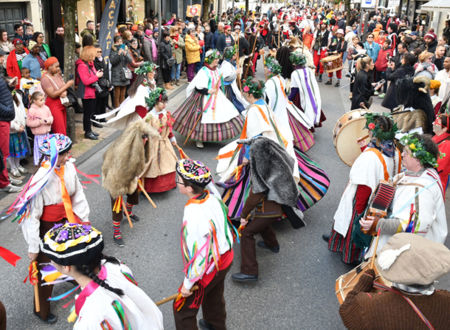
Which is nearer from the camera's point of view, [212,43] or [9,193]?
[9,193]

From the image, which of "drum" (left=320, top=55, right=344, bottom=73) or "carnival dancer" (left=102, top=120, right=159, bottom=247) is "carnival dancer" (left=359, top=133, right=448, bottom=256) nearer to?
"carnival dancer" (left=102, top=120, right=159, bottom=247)

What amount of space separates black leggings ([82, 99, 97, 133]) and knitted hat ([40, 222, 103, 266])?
5992 millimetres

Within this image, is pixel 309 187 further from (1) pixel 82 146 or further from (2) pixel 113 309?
(1) pixel 82 146

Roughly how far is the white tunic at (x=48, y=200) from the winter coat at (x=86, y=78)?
170 inches

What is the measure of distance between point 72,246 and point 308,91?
6.51 m

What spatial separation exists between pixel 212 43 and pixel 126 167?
10.5 metres

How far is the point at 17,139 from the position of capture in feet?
20.1

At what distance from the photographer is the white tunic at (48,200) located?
3.38 metres

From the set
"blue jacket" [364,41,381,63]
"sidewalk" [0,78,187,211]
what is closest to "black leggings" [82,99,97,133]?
"sidewalk" [0,78,187,211]

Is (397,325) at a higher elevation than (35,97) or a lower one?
lower

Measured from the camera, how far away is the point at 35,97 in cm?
592

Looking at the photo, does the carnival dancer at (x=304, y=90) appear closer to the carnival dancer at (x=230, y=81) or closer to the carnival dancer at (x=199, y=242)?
the carnival dancer at (x=230, y=81)

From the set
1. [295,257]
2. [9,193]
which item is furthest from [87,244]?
[9,193]

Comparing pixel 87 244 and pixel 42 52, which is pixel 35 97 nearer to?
pixel 42 52
